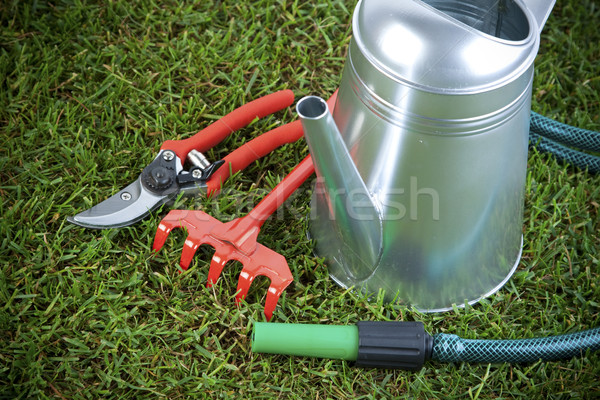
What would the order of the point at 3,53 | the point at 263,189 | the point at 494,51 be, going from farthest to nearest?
the point at 3,53 → the point at 263,189 → the point at 494,51

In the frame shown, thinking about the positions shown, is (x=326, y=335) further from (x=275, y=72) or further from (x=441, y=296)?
(x=275, y=72)

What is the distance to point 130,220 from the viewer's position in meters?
1.43

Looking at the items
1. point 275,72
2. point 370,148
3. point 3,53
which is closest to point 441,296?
point 370,148

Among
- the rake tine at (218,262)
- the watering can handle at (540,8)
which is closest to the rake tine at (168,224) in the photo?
the rake tine at (218,262)

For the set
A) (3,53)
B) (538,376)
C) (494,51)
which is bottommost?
(538,376)

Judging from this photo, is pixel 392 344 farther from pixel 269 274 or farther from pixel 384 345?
pixel 269 274

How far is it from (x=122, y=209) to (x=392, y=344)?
2.01ft

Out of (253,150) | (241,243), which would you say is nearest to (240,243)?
(241,243)

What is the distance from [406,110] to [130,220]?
0.64 meters

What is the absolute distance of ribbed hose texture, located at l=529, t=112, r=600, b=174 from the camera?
5.27 feet

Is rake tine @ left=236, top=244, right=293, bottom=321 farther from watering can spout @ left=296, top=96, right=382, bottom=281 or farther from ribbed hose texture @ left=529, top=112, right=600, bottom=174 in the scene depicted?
ribbed hose texture @ left=529, top=112, right=600, bottom=174

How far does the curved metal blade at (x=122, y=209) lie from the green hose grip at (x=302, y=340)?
1.17 ft

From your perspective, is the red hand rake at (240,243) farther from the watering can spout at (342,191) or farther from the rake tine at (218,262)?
the watering can spout at (342,191)

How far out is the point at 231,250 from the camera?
137 cm
